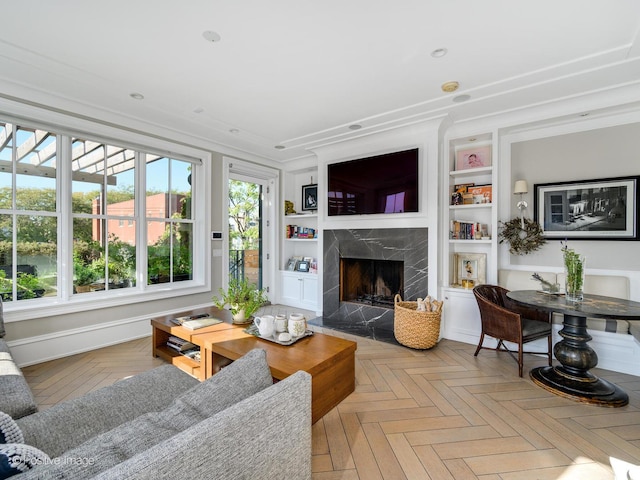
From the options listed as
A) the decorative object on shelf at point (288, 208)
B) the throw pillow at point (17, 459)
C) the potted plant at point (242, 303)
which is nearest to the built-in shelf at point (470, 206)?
the potted plant at point (242, 303)

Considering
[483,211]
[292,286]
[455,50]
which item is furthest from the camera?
[292,286]

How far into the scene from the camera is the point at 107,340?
10.5ft

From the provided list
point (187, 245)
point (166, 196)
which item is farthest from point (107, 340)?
point (166, 196)

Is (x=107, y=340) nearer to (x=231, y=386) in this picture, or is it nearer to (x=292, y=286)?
(x=292, y=286)

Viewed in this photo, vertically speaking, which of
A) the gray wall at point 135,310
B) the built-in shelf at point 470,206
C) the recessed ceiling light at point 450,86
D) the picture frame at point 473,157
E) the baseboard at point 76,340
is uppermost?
the recessed ceiling light at point 450,86

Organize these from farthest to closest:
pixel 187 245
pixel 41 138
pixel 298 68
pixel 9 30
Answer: pixel 187 245 < pixel 41 138 < pixel 298 68 < pixel 9 30

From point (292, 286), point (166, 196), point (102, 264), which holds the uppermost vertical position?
point (166, 196)

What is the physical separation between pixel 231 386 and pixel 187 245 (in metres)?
3.41

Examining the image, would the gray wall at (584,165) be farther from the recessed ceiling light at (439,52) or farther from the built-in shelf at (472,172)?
the recessed ceiling light at (439,52)

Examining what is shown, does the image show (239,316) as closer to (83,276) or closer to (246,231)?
(83,276)

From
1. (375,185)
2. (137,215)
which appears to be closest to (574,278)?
(375,185)

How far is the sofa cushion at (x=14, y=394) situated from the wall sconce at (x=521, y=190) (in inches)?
167

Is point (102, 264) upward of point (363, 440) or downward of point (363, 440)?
upward

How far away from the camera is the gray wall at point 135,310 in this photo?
2758mm
